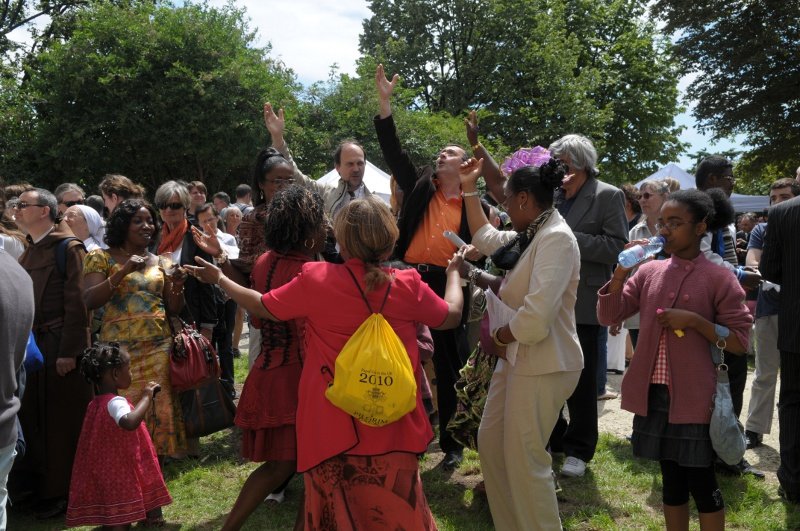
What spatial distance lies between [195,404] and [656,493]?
3.29m

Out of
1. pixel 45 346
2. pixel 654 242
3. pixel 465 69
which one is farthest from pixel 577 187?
pixel 465 69

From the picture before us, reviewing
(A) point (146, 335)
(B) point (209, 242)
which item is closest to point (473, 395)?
(B) point (209, 242)

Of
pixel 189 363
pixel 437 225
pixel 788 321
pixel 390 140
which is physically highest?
pixel 390 140

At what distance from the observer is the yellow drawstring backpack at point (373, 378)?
283 centimetres

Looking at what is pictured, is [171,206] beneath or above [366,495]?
above

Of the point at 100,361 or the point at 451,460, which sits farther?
the point at 451,460

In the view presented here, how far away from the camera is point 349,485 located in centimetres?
294

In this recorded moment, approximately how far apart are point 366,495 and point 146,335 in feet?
8.94

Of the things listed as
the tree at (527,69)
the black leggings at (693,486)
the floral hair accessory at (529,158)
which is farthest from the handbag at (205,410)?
the tree at (527,69)

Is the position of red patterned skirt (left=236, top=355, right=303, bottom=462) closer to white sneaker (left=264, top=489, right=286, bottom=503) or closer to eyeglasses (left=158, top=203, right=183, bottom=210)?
white sneaker (left=264, top=489, right=286, bottom=503)

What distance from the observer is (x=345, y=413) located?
293 cm

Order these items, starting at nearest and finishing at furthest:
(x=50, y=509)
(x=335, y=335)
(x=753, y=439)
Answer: (x=335, y=335) < (x=50, y=509) < (x=753, y=439)

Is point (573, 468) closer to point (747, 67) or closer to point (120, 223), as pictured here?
point (120, 223)

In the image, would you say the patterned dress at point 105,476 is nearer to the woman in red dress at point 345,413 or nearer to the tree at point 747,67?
the woman in red dress at point 345,413
